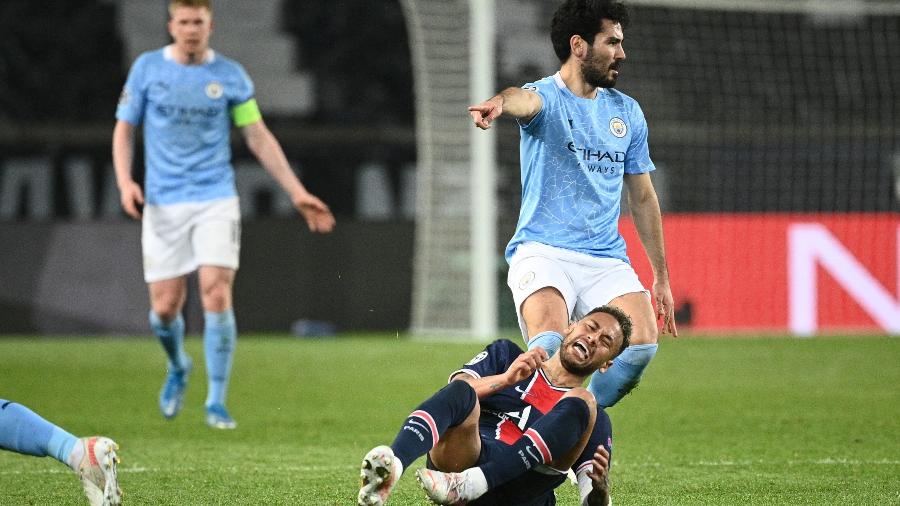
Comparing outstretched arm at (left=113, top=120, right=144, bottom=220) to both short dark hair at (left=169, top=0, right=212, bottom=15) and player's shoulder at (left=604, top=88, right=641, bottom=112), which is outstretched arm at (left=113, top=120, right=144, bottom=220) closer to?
short dark hair at (left=169, top=0, right=212, bottom=15)

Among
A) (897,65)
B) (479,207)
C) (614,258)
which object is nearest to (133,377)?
(479,207)

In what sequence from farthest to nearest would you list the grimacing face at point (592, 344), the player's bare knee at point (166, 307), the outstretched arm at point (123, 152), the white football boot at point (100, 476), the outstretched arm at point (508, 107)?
the player's bare knee at point (166, 307) → the outstretched arm at point (123, 152) → the outstretched arm at point (508, 107) → the grimacing face at point (592, 344) → the white football boot at point (100, 476)

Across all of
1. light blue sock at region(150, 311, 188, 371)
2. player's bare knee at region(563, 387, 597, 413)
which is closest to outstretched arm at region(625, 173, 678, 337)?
player's bare knee at region(563, 387, 597, 413)

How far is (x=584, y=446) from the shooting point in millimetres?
4559

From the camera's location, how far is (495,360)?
15.3ft

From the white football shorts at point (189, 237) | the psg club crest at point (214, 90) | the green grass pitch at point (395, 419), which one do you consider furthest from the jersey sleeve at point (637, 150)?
the psg club crest at point (214, 90)

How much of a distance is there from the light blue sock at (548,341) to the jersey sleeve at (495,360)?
0.65 m

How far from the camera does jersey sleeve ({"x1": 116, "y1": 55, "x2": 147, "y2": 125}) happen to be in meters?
7.96

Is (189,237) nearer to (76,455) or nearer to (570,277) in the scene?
(570,277)

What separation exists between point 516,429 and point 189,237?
150 inches

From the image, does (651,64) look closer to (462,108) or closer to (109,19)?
(462,108)

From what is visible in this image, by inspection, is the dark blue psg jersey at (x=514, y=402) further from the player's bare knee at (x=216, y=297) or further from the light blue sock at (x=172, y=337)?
the light blue sock at (x=172, y=337)

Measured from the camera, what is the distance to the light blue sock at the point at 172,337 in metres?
8.15

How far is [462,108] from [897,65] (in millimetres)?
4652
